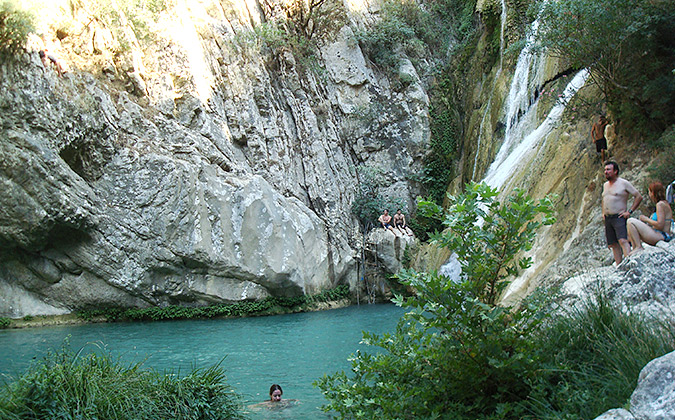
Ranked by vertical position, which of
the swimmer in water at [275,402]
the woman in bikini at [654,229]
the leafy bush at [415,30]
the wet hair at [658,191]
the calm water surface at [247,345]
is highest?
the leafy bush at [415,30]

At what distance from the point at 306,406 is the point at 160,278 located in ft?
32.6

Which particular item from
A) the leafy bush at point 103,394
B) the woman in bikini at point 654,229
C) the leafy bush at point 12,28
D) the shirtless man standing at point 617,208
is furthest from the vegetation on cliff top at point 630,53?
the leafy bush at point 12,28

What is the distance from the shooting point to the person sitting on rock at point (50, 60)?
47.9 ft

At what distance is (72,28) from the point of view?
53.4 feet

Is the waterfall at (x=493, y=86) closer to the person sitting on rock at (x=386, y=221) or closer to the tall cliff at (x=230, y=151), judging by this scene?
the tall cliff at (x=230, y=151)

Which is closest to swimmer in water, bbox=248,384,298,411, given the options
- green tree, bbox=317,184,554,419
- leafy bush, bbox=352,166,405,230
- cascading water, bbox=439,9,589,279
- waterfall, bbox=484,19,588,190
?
green tree, bbox=317,184,554,419

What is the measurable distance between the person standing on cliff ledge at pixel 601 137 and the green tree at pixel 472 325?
6.42 metres

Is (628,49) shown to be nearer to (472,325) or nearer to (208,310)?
(472,325)

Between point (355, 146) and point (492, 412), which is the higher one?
point (355, 146)

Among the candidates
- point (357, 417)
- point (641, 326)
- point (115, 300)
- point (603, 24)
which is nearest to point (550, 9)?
point (603, 24)

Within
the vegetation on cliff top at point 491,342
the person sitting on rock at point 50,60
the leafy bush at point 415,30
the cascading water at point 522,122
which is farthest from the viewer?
the leafy bush at point 415,30

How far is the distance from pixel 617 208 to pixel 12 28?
1492 cm

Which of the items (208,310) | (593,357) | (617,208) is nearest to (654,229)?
(617,208)

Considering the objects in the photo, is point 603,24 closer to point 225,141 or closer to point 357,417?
point 357,417
